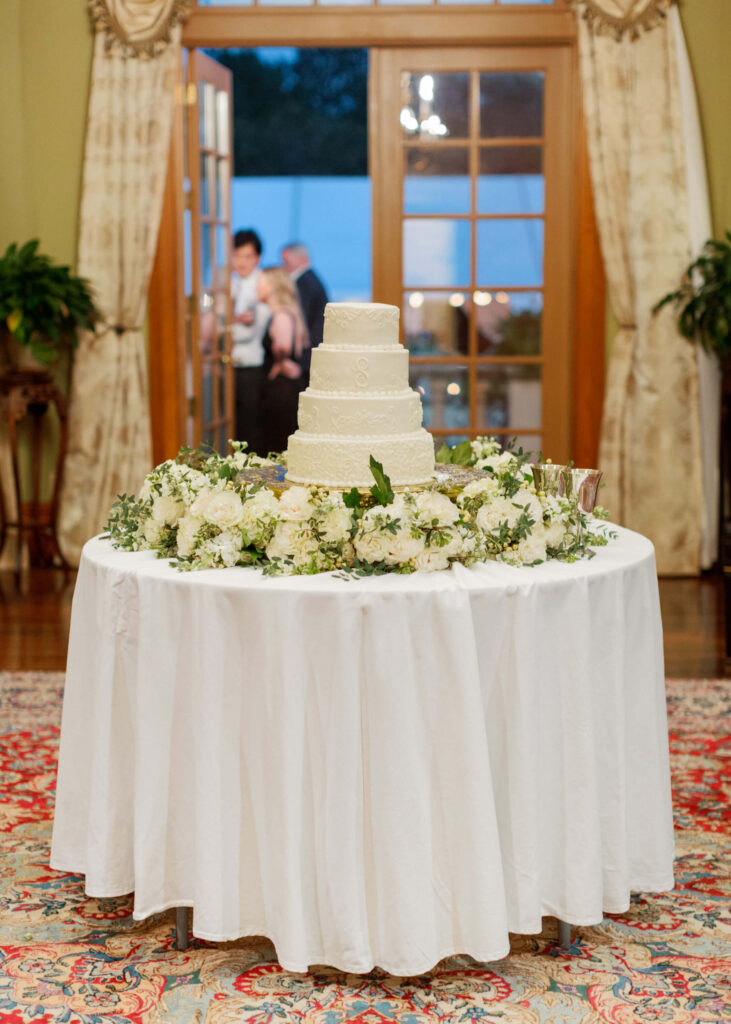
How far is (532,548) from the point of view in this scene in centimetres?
256

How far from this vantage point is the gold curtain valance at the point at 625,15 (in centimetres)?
623

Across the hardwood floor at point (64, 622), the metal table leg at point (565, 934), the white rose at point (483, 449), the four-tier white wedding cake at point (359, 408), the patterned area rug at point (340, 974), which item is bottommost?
the patterned area rug at point (340, 974)

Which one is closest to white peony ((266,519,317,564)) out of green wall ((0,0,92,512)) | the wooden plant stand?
the wooden plant stand

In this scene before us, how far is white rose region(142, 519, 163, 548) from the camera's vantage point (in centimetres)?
271

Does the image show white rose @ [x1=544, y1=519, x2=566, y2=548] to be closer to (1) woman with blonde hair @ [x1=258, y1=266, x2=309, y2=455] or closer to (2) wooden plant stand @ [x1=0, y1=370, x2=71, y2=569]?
(2) wooden plant stand @ [x1=0, y1=370, x2=71, y2=569]

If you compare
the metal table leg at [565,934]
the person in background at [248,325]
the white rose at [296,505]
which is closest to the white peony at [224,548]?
the white rose at [296,505]

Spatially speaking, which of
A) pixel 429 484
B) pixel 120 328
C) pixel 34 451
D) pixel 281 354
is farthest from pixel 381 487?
pixel 281 354

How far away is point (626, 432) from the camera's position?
21.3 ft

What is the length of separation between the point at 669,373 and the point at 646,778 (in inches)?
162

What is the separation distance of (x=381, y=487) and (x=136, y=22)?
476cm

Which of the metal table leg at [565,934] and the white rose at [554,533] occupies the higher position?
the white rose at [554,533]

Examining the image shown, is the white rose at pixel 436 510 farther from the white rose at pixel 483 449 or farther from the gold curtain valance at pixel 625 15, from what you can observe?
the gold curtain valance at pixel 625 15

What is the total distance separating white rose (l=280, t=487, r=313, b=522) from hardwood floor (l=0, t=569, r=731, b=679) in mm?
2486

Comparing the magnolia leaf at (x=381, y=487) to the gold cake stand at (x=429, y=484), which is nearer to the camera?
the magnolia leaf at (x=381, y=487)
